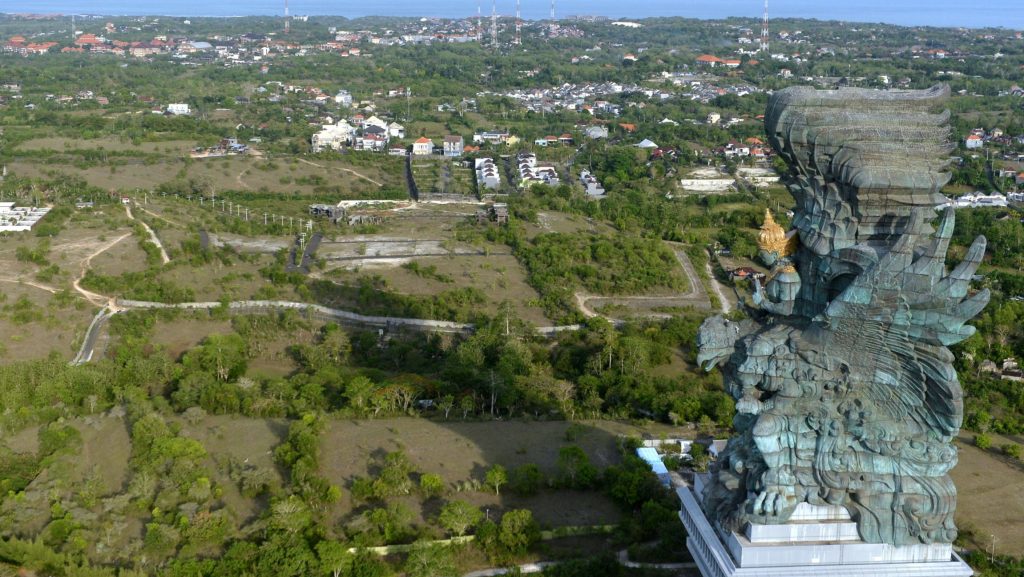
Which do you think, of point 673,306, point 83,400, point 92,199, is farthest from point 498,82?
point 83,400

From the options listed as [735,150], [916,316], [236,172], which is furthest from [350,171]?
[916,316]

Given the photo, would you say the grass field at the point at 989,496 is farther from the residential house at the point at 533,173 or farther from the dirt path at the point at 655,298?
the residential house at the point at 533,173

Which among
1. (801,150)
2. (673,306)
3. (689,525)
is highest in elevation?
(801,150)

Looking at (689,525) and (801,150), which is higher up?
(801,150)

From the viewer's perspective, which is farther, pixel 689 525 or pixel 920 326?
pixel 689 525

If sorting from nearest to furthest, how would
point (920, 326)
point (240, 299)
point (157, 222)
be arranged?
point (920, 326)
point (240, 299)
point (157, 222)

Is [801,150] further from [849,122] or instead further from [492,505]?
[492,505]

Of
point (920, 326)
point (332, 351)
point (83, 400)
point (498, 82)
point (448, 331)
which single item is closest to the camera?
point (920, 326)
